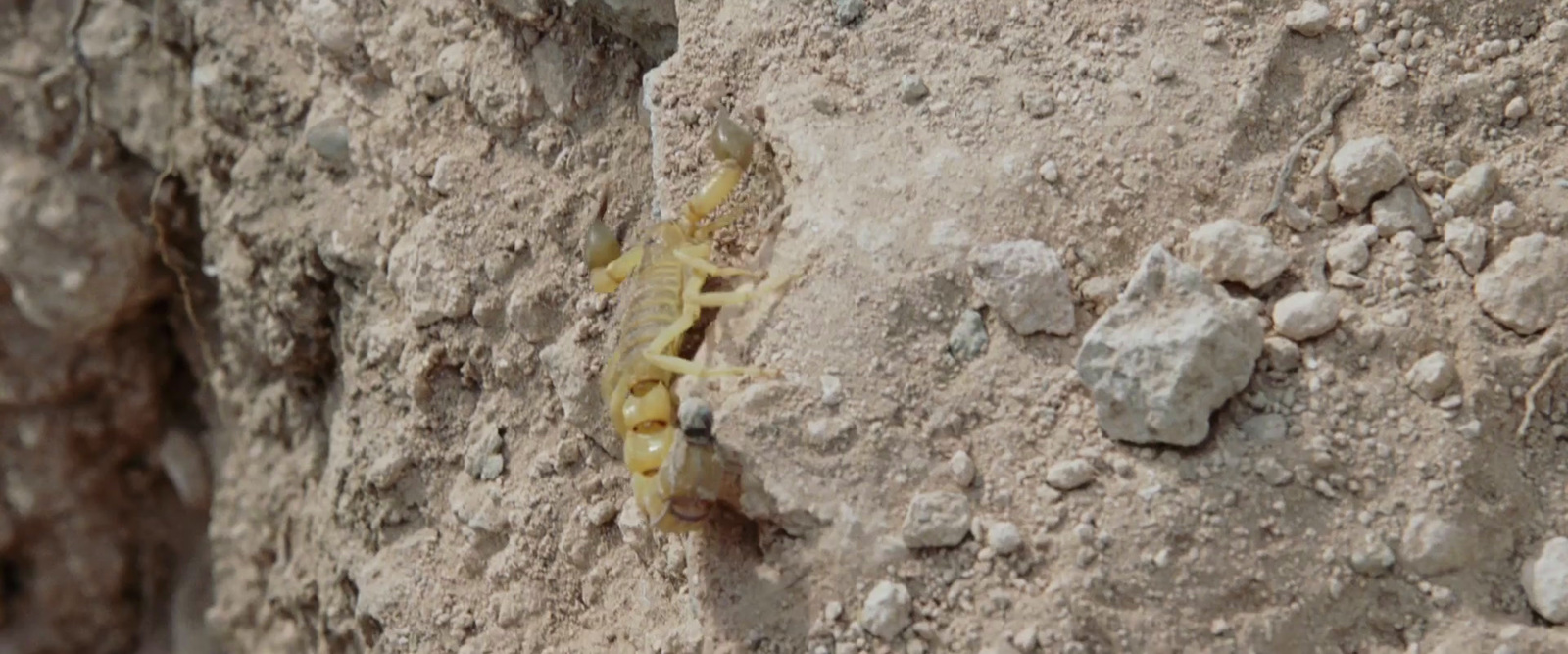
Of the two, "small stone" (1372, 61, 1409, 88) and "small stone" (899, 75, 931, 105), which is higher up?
"small stone" (899, 75, 931, 105)

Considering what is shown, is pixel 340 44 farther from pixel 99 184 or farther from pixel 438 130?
pixel 99 184

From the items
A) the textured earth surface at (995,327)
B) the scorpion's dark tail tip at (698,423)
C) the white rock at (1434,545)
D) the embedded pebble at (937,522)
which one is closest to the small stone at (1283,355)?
the textured earth surface at (995,327)

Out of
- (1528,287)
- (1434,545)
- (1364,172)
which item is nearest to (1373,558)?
(1434,545)

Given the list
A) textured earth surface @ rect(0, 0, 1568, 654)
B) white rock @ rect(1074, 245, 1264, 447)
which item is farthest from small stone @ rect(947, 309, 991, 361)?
white rock @ rect(1074, 245, 1264, 447)

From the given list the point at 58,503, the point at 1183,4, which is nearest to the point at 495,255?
the point at 1183,4

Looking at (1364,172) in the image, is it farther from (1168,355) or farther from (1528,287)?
(1168,355)

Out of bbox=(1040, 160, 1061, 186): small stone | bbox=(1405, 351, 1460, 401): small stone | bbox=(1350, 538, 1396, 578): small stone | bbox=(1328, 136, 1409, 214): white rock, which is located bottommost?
bbox=(1350, 538, 1396, 578): small stone

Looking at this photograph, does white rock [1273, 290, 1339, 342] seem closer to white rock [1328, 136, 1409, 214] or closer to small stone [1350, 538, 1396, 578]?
white rock [1328, 136, 1409, 214]

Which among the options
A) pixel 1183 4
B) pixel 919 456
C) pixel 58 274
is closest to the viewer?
pixel 919 456
